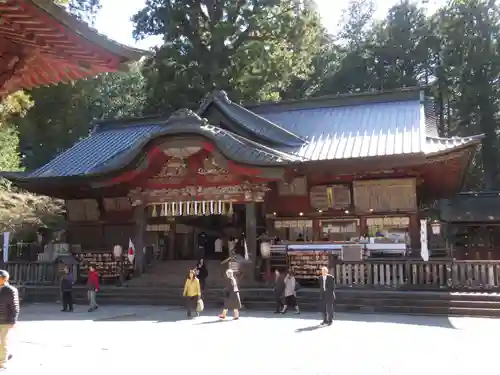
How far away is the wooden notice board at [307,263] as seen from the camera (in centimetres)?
1803

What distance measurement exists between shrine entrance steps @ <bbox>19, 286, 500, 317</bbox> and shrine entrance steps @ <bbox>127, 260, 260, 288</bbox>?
739mm

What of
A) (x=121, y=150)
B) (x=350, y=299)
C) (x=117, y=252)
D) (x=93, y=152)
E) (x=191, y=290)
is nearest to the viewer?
(x=191, y=290)

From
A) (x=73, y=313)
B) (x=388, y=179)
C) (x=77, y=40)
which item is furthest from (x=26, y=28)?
(x=388, y=179)

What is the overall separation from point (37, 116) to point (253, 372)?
121 feet

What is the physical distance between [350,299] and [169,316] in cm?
546

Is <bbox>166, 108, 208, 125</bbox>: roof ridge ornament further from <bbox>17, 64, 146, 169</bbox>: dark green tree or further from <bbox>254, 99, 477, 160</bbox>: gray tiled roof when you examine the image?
<bbox>17, 64, 146, 169</bbox>: dark green tree

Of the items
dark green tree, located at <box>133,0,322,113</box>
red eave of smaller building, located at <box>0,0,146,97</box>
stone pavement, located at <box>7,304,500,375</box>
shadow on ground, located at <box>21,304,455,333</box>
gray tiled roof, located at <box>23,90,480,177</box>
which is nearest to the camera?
red eave of smaller building, located at <box>0,0,146,97</box>

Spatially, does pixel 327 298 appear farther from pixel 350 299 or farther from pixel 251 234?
pixel 251 234

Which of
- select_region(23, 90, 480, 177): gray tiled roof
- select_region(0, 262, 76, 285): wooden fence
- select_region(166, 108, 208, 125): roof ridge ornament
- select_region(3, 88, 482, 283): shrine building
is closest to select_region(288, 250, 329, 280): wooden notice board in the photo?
select_region(3, 88, 482, 283): shrine building

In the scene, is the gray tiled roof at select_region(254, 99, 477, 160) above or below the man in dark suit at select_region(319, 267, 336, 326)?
above

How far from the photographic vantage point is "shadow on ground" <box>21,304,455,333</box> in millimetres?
13492

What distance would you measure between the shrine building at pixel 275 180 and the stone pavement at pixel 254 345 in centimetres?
540

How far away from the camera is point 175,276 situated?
66.3 ft

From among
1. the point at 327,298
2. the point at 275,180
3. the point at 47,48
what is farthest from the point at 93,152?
the point at 47,48
